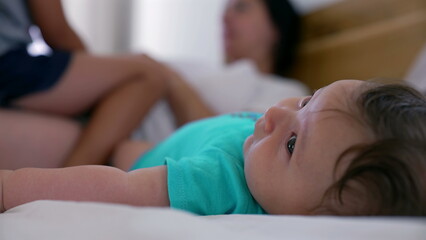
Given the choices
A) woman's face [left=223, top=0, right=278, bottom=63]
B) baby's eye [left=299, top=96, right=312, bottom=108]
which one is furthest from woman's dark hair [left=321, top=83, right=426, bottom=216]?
woman's face [left=223, top=0, right=278, bottom=63]

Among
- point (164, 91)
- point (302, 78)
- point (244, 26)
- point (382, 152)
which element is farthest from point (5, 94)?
point (302, 78)

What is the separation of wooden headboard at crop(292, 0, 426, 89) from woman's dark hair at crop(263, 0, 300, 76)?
0.12 feet

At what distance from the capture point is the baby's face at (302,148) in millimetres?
562

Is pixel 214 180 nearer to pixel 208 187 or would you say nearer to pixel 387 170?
pixel 208 187

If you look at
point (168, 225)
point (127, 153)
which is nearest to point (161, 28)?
point (127, 153)

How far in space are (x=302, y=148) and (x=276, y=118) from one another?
75mm

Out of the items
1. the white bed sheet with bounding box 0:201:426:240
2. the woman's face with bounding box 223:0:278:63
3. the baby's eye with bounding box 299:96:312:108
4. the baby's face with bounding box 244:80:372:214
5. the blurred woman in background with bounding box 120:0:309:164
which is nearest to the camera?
the white bed sheet with bounding box 0:201:426:240

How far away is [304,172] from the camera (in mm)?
583

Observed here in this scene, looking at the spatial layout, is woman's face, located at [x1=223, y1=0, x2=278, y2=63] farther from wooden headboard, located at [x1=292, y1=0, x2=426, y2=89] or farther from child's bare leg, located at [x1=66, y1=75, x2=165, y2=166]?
child's bare leg, located at [x1=66, y1=75, x2=165, y2=166]

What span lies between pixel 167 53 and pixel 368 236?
232 centimetres

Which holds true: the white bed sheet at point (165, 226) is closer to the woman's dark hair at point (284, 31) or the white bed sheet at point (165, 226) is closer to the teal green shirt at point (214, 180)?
the teal green shirt at point (214, 180)

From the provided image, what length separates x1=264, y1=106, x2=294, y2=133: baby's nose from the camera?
65 centimetres

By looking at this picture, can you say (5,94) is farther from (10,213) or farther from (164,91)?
(10,213)

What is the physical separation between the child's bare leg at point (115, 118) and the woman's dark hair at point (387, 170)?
1.98ft
